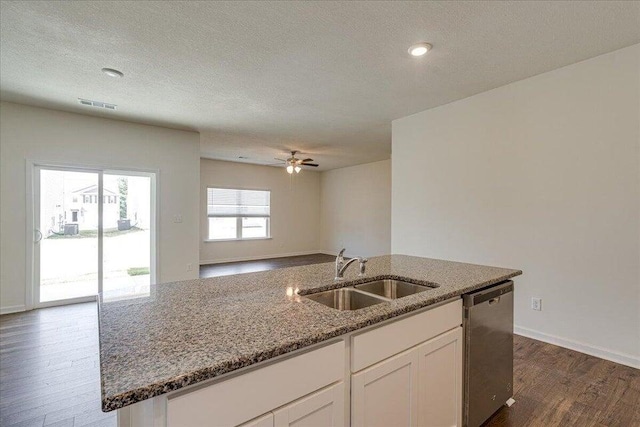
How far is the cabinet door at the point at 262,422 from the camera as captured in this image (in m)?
0.95

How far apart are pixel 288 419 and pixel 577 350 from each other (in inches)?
124

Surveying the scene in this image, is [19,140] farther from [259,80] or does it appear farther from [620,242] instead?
[620,242]

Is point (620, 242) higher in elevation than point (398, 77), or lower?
lower

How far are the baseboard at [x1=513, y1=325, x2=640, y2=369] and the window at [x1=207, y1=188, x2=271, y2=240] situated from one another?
6.65 meters

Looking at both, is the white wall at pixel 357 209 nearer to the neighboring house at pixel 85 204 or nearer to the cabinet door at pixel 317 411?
the neighboring house at pixel 85 204

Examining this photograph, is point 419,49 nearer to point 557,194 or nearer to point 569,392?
point 557,194

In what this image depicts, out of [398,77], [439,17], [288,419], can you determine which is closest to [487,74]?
[398,77]

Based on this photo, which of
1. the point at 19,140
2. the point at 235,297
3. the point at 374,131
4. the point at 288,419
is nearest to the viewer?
the point at 288,419

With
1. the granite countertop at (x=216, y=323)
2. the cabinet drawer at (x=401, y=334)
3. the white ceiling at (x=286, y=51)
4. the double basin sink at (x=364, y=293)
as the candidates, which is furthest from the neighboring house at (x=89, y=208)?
the cabinet drawer at (x=401, y=334)

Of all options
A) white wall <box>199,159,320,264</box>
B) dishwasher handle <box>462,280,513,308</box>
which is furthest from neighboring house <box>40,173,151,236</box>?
dishwasher handle <box>462,280,513,308</box>

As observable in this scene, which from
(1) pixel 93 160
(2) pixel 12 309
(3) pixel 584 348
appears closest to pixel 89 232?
(1) pixel 93 160

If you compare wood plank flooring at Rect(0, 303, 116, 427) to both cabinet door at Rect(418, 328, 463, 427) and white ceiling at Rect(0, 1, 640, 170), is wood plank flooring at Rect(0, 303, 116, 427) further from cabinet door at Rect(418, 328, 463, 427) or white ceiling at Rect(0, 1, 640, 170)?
white ceiling at Rect(0, 1, 640, 170)

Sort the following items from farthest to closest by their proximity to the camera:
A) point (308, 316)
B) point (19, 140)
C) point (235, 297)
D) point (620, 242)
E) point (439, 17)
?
point (19, 140) < point (620, 242) < point (439, 17) < point (235, 297) < point (308, 316)

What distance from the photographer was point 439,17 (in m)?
2.20
